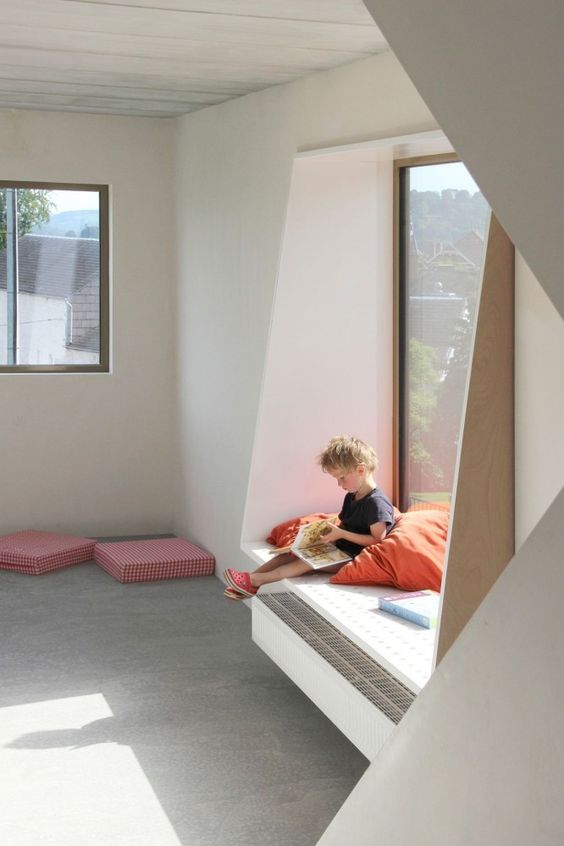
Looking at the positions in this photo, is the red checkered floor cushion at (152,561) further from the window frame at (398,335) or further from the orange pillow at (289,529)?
the window frame at (398,335)

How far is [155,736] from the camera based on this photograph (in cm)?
348

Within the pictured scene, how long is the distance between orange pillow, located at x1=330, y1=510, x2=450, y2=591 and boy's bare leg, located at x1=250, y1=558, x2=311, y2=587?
0.15 metres

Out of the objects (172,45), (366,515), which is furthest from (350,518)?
(172,45)

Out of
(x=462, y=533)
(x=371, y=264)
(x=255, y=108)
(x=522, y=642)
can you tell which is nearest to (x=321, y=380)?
(x=371, y=264)

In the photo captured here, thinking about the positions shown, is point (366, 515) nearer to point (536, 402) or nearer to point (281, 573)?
point (281, 573)

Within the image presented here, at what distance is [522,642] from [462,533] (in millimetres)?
1139

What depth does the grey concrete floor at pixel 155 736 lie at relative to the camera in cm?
287

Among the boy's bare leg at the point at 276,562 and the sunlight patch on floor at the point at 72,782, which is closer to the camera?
the sunlight patch on floor at the point at 72,782

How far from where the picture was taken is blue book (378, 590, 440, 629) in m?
3.36

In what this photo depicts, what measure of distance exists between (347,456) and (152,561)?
6.14ft

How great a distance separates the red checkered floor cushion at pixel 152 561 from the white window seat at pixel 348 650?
60.0 inches

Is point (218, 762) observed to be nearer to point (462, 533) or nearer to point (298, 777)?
point (298, 777)

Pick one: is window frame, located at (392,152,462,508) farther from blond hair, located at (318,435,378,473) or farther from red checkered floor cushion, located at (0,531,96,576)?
red checkered floor cushion, located at (0,531,96,576)

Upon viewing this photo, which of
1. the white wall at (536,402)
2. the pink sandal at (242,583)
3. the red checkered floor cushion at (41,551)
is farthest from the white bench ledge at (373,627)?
the red checkered floor cushion at (41,551)
